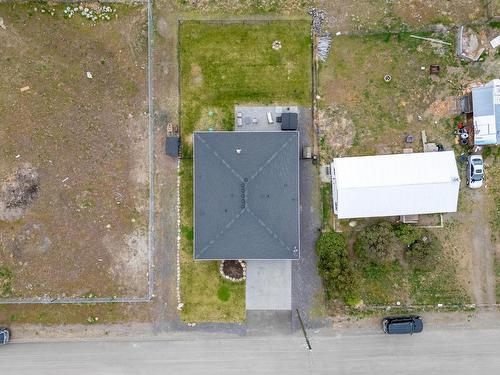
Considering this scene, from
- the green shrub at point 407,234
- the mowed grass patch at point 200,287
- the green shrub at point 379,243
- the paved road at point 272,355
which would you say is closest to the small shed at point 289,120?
the mowed grass patch at point 200,287

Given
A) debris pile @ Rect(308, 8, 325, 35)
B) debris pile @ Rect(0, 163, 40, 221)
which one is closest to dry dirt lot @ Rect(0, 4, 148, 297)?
debris pile @ Rect(0, 163, 40, 221)

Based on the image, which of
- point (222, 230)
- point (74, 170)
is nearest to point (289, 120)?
point (222, 230)

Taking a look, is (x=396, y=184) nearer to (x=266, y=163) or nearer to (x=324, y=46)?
(x=266, y=163)

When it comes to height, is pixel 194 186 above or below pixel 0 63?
below

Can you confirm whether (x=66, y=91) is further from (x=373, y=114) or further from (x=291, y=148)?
(x=373, y=114)

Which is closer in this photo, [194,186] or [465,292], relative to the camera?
[194,186]

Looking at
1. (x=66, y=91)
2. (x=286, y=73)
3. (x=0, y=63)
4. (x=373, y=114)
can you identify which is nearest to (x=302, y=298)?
(x=373, y=114)

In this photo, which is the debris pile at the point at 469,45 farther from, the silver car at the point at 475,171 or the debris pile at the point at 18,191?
the debris pile at the point at 18,191

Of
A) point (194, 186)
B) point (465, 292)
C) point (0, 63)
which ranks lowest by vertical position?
point (465, 292)
